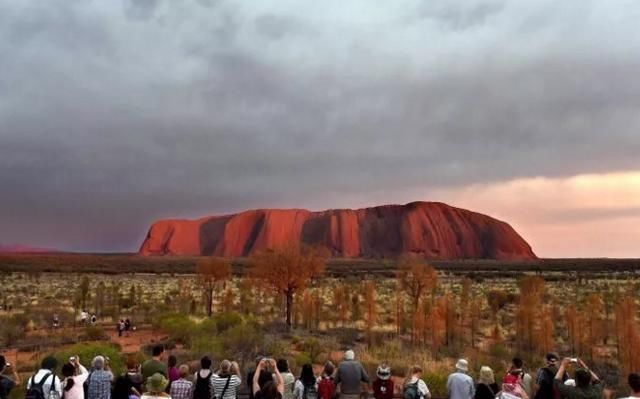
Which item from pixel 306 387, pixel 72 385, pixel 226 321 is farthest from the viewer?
pixel 226 321

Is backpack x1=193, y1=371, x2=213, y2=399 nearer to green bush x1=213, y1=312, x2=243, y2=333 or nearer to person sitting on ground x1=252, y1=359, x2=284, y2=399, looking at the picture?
person sitting on ground x1=252, y1=359, x2=284, y2=399

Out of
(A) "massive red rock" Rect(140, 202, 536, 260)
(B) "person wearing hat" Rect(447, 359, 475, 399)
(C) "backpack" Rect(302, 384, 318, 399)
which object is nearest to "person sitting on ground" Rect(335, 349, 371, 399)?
(C) "backpack" Rect(302, 384, 318, 399)

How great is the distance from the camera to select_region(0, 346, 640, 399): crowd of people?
754 cm

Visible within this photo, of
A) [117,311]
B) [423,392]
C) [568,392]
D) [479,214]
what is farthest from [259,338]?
[479,214]

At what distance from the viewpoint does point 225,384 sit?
816 cm

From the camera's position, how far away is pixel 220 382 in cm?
817

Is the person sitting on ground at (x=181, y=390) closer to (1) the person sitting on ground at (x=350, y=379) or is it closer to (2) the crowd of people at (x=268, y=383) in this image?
(2) the crowd of people at (x=268, y=383)

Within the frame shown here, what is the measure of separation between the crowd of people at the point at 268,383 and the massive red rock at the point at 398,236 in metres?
165

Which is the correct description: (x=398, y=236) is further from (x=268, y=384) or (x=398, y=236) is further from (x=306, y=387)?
(x=268, y=384)

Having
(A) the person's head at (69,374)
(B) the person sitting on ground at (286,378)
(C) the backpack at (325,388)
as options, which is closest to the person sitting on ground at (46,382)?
(A) the person's head at (69,374)

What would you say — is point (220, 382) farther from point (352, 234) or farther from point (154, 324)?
point (352, 234)

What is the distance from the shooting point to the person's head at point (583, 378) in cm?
746

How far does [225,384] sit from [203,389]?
2.08ft

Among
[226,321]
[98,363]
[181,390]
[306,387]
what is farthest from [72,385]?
[226,321]
